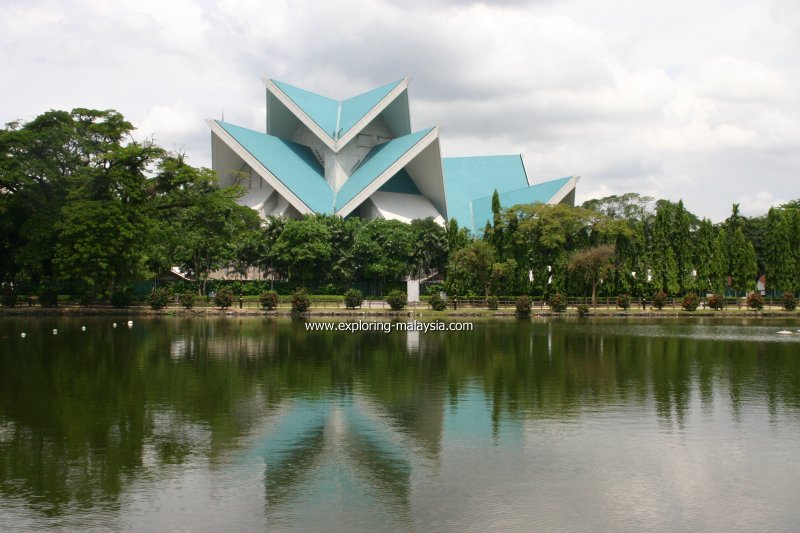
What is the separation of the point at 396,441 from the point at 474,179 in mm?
52103

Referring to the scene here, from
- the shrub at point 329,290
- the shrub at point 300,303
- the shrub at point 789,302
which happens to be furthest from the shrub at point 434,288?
the shrub at point 789,302

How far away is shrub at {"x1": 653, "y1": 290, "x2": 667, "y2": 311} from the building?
13.2 metres

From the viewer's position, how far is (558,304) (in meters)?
38.4

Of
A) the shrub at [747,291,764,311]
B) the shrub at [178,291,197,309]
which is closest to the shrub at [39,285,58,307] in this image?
the shrub at [178,291,197,309]

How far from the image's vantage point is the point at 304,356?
64.7 feet

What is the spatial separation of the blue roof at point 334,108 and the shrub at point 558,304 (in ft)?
70.9

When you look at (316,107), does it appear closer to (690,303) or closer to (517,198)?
(517,198)

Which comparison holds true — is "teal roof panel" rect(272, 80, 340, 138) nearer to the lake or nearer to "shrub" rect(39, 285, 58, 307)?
"shrub" rect(39, 285, 58, 307)

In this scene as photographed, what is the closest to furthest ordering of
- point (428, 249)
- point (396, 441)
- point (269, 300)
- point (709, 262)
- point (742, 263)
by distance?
1. point (396, 441)
2. point (269, 300)
3. point (709, 262)
4. point (742, 263)
5. point (428, 249)

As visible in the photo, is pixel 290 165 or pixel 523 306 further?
pixel 290 165

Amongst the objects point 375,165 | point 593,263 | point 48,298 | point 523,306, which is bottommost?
point 523,306

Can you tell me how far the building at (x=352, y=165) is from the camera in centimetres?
5166

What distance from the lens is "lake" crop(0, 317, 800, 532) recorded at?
296 inches

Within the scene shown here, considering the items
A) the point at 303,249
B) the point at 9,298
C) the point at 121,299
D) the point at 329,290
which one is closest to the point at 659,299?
the point at 329,290
